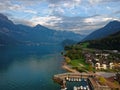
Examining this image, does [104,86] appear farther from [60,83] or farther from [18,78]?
[18,78]

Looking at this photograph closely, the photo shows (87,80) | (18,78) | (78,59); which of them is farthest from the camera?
(78,59)

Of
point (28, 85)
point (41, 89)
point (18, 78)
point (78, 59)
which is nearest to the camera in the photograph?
point (41, 89)

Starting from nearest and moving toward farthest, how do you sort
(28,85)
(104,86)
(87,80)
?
1. (104,86)
2. (28,85)
3. (87,80)

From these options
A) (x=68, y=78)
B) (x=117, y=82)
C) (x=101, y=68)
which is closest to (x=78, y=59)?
(x=101, y=68)

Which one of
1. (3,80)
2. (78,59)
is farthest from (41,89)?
(78,59)

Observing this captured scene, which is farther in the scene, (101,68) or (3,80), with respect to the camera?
(101,68)

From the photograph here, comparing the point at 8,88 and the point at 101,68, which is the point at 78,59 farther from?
the point at 8,88

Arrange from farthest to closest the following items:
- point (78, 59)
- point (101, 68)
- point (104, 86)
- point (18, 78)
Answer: point (78, 59) < point (101, 68) < point (18, 78) < point (104, 86)

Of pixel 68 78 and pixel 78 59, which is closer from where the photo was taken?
pixel 68 78

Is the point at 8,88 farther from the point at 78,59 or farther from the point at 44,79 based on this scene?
the point at 78,59
